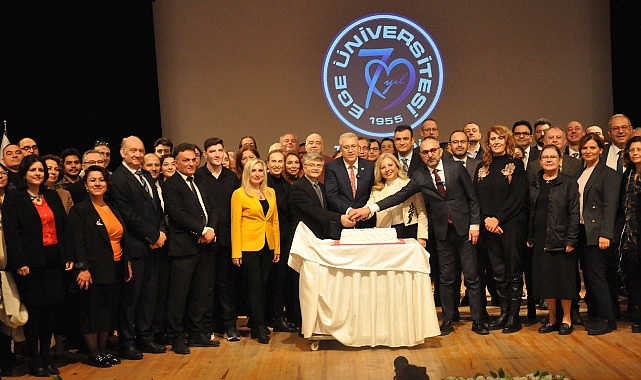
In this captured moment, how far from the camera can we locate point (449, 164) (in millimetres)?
6188

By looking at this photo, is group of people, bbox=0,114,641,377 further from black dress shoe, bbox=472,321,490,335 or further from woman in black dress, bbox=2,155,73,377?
woman in black dress, bbox=2,155,73,377

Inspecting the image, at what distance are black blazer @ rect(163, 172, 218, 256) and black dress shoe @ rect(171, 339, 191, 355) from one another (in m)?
0.67

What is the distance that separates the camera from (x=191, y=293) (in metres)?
6.14

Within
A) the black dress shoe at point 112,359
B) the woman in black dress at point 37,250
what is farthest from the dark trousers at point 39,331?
the black dress shoe at point 112,359

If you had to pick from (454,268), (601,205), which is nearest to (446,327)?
(454,268)

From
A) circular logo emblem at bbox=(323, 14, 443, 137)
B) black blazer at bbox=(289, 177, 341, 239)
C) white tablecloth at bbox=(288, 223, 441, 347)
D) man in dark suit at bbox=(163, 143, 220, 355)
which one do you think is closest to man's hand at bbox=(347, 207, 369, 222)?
black blazer at bbox=(289, 177, 341, 239)

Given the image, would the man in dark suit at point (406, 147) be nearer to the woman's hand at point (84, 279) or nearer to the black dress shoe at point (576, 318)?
the black dress shoe at point (576, 318)

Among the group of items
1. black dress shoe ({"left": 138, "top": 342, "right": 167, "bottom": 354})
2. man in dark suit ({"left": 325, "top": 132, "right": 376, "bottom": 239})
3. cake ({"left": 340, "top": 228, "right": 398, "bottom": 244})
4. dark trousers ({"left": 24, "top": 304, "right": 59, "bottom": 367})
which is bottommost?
black dress shoe ({"left": 138, "top": 342, "right": 167, "bottom": 354})

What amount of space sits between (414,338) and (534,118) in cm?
496

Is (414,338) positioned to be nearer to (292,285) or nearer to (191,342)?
(292,285)

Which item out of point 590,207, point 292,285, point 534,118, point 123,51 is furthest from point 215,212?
point 534,118

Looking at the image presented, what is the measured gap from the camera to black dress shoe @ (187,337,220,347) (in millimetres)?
6047

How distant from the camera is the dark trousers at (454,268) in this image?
6180mm

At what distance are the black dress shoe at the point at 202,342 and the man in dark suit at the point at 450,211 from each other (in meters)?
1.67
